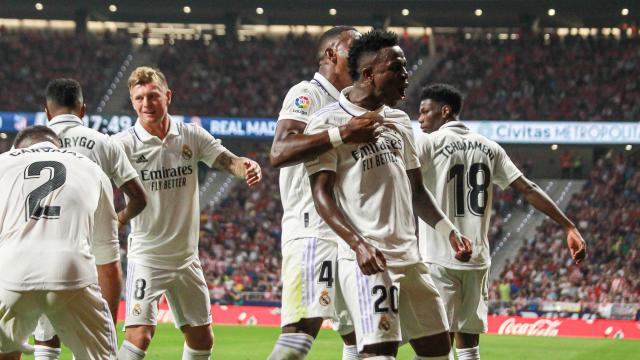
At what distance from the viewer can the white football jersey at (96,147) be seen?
7.76 m

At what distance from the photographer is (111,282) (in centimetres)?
807

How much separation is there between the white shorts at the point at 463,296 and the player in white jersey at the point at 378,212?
2.39m

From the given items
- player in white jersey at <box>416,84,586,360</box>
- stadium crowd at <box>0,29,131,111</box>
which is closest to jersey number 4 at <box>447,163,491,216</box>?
player in white jersey at <box>416,84,586,360</box>

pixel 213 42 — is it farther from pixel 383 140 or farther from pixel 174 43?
pixel 383 140

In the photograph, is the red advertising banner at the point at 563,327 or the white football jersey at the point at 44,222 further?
the red advertising banner at the point at 563,327

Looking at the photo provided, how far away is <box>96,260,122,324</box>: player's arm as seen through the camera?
8.02m

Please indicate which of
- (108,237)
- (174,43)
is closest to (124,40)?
(174,43)

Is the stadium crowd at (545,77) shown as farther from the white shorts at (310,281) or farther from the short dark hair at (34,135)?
the short dark hair at (34,135)

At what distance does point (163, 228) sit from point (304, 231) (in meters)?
1.48

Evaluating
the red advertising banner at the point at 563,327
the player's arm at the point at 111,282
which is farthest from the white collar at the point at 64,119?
the red advertising banner at the point at 563,327

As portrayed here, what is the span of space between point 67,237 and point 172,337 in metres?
12.2

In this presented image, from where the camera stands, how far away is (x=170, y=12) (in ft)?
142

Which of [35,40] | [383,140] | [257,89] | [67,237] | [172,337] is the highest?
[35,40]

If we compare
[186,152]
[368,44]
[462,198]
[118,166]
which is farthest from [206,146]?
[368,44]
